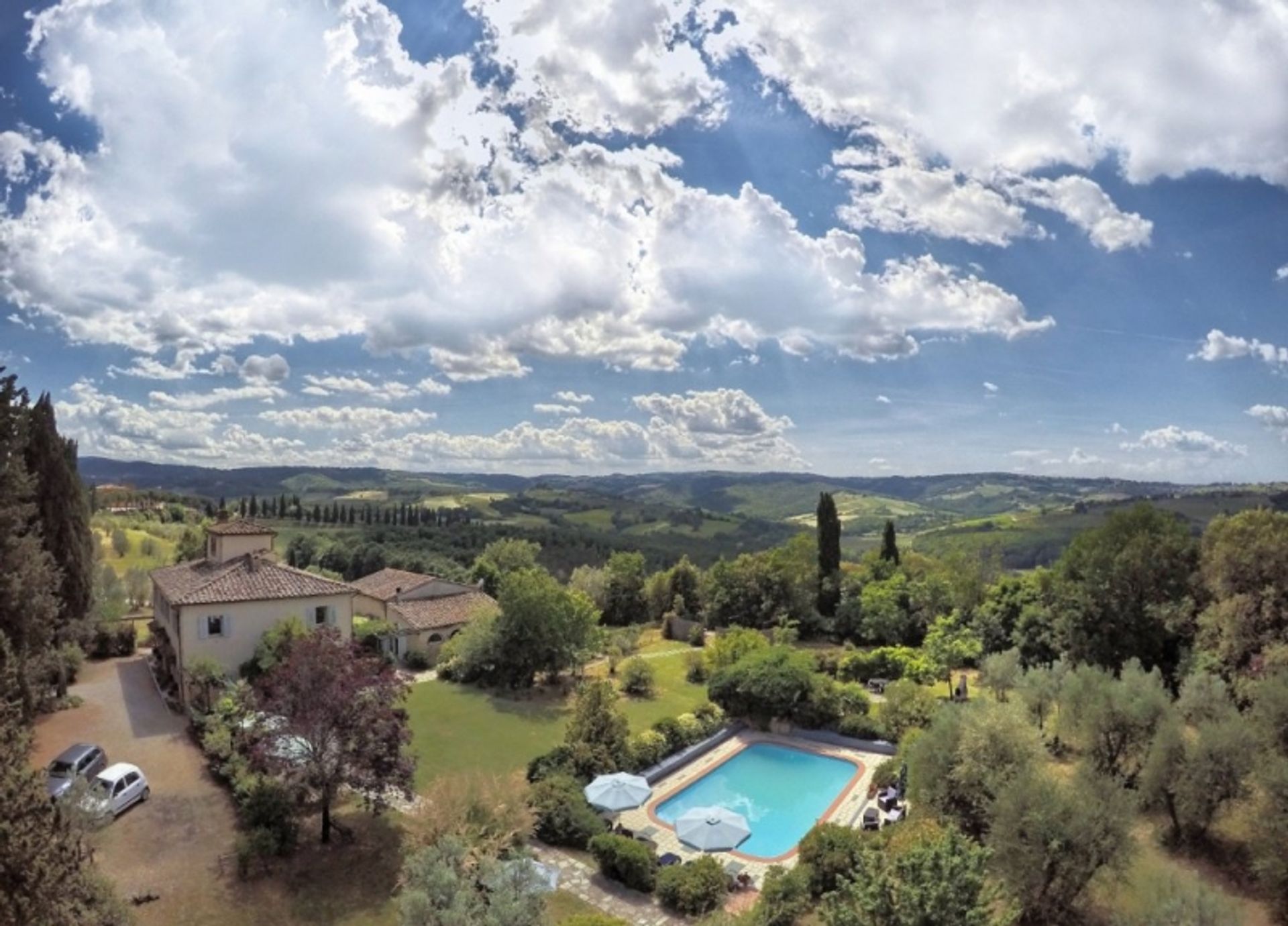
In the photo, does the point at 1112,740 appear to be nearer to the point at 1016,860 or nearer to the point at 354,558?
the point at 1016,860

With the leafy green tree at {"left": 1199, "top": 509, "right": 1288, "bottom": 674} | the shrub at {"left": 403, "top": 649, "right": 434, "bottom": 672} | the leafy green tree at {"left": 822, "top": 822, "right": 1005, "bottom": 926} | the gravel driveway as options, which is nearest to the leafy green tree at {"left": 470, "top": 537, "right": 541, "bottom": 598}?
the shrub at {"left": 403, "top": 649, "right": 434, "bottom": 672}

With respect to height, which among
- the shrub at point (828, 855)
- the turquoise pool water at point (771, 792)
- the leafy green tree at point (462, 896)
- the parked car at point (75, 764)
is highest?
the leafy green tree at point (462, 896)

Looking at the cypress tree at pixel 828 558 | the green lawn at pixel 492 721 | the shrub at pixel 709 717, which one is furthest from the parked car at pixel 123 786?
the cypress tree at pixel 828 558

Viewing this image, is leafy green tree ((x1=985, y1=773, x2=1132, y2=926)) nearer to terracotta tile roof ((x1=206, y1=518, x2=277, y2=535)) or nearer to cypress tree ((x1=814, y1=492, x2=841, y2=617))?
terracotta tile roof ((x1=206, y1=518, x2=277, y2=535))

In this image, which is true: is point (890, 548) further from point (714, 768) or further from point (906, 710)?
point (714, 768)

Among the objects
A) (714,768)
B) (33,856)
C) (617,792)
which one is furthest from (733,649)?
(33,856)

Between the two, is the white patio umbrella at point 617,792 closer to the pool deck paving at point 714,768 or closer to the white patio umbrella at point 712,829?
the pool deck paving at point 714,768
